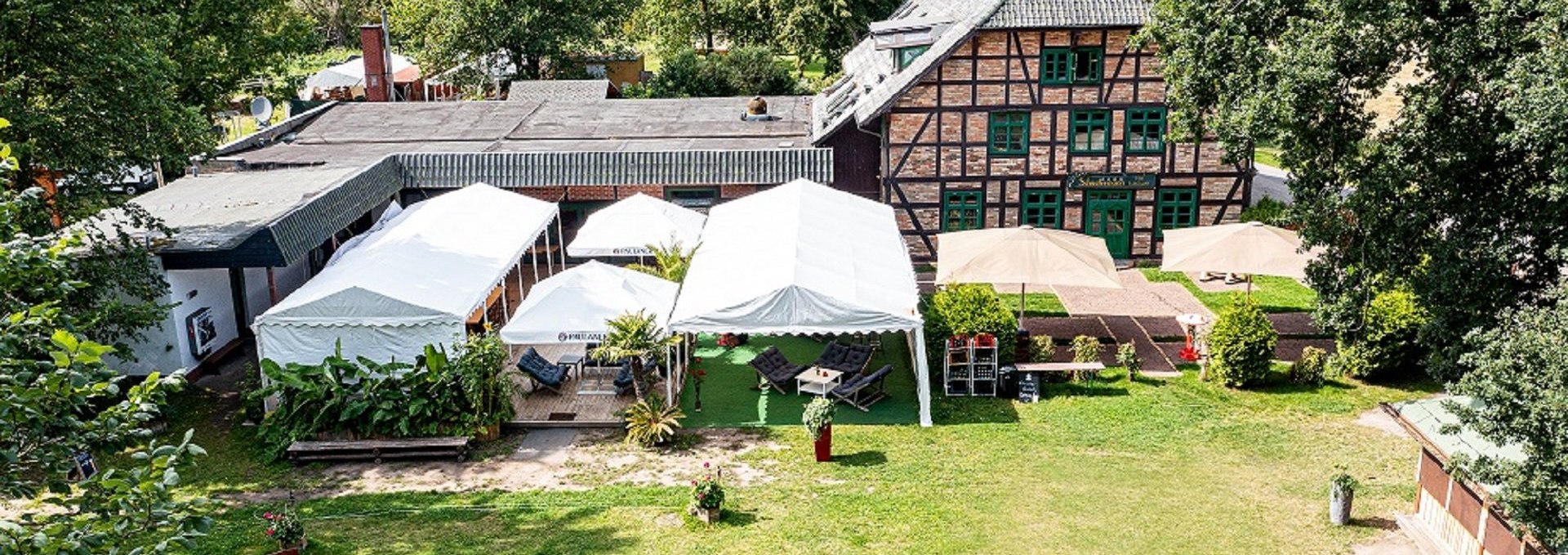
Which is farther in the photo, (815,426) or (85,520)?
(815,426)

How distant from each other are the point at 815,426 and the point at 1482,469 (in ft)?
23.9

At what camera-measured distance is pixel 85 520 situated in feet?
A: 23.8

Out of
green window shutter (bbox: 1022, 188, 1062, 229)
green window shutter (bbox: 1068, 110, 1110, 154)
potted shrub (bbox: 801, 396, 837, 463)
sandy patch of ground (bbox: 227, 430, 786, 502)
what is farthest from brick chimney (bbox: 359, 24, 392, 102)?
potted shrub (bbox: 801, 396, 837, 463)

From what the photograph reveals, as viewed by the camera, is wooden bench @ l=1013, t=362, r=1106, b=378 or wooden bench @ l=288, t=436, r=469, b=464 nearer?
wooden bench @ l=288, t=436, r=469, b=464

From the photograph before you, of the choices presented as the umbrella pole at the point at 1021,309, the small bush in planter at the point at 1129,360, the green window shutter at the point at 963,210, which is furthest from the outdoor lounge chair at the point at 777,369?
the green window shutter at the point at 963,210

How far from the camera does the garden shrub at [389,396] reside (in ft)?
53.4

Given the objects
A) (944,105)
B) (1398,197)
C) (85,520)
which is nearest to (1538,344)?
(1398,197)

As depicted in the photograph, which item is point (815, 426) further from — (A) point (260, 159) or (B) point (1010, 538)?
(A) point (260, 159)

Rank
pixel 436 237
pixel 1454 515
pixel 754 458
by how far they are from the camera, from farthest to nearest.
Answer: pixel 436 237 → pixel 754 458 → pixel 1454 515

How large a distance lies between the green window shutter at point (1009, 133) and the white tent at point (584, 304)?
9.06m

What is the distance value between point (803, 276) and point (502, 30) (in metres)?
29.1

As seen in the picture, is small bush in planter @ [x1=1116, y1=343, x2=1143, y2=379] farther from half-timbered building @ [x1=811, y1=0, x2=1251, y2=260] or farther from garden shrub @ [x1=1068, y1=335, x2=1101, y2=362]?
half-timbered building @ [x1=811, y1=0, x2=1251, y2=260]

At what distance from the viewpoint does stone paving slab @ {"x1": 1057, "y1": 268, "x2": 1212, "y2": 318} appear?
73.6 ft

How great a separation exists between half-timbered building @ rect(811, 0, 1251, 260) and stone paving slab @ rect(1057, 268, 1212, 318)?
2.00m
